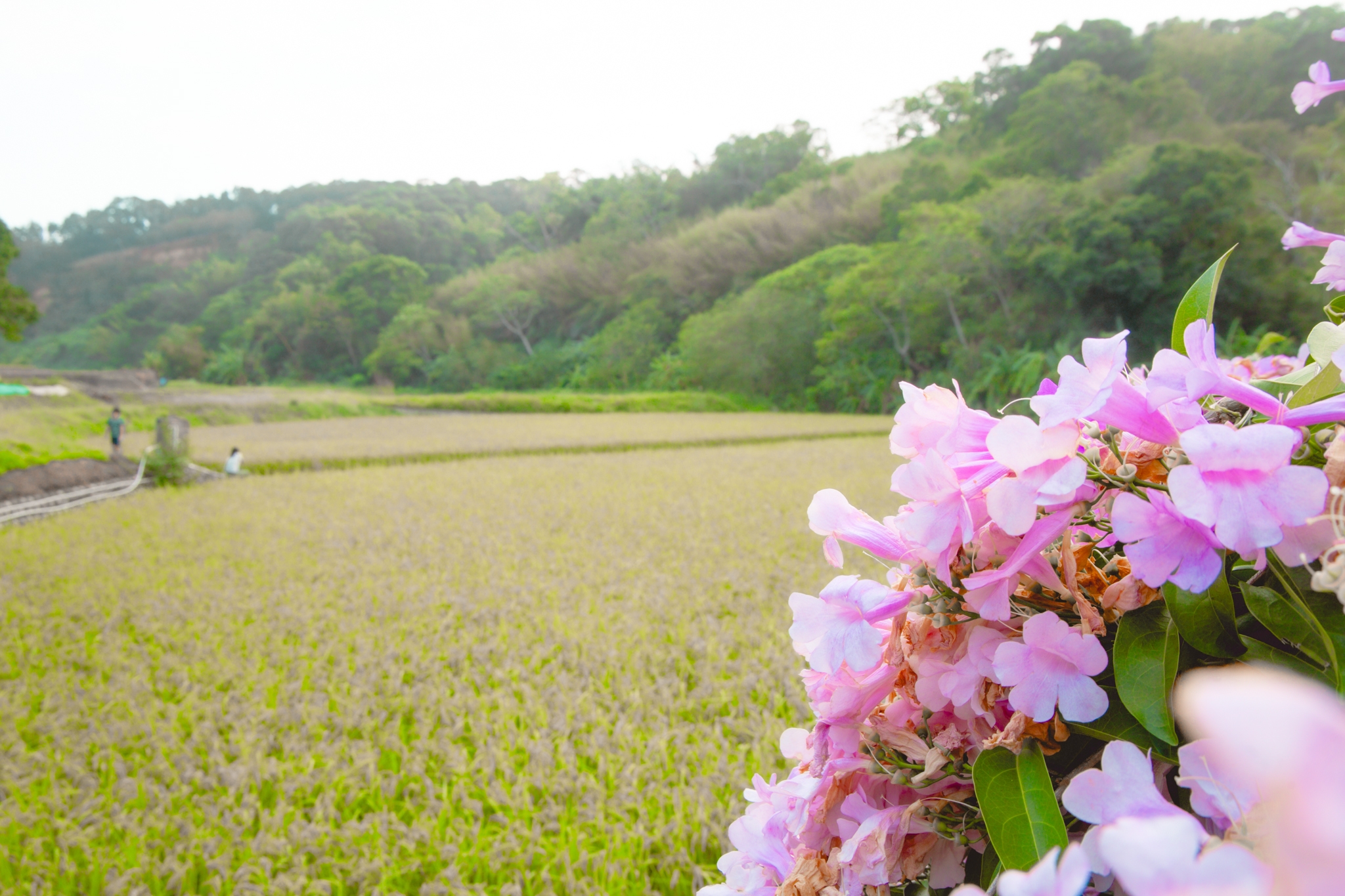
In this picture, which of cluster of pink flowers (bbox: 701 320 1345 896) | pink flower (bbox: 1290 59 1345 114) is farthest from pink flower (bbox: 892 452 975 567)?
pink flower (bbox: 1290 59 1345 114)

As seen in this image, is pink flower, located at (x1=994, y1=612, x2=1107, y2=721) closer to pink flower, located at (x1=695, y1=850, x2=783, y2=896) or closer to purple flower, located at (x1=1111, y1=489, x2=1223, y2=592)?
purple flower, located at (x1=1111, y1=489, x2=1223, y2=592)

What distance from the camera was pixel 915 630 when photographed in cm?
34

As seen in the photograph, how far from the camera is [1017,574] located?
12.4 inches

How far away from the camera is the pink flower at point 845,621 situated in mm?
316

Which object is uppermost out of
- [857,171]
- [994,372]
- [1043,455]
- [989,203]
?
[857,171]

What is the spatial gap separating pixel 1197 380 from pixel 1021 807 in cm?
20

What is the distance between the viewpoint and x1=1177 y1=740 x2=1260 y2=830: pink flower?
0.23m

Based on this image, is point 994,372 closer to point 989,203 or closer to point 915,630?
point 989,203

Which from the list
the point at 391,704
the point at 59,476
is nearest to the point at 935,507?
the point at 391,704

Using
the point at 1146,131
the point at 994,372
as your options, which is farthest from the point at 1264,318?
the point at 1146,131

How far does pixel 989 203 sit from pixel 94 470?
13.3 meters

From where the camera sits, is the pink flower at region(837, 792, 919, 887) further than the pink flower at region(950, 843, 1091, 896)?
Yes

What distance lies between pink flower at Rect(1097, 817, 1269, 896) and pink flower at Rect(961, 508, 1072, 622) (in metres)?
0.16

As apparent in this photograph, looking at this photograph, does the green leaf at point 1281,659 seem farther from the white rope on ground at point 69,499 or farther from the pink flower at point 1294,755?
the white rope on ground at point 69,499
